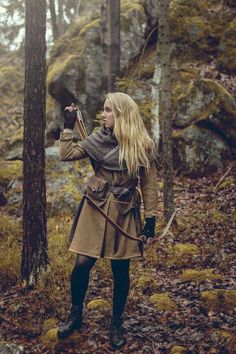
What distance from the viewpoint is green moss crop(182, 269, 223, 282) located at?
20.9 ft

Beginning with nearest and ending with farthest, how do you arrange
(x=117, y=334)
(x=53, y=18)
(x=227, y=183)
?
(x=117, y=334) < (x=227, y=183) < (x=53, y=18)

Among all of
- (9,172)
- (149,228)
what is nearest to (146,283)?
(149,228)

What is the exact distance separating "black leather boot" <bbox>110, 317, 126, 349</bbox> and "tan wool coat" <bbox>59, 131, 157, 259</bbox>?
2.82 ft

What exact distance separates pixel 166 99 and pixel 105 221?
4890 millimetres

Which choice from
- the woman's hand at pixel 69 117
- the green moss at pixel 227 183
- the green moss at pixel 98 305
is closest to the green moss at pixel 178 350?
the green moss at pixel 98 305

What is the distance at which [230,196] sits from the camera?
9828 millimetres

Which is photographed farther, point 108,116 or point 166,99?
point 166,99

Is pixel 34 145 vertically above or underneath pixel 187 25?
underneath

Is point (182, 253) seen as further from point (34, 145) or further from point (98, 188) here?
point (98, 188)

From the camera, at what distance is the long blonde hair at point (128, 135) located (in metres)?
4.46

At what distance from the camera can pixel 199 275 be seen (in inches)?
254

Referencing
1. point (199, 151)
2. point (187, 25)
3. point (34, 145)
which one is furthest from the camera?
point (187, 25)

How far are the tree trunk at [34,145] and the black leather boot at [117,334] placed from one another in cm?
181

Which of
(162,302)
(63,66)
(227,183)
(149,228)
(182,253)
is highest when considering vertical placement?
(63,66)
